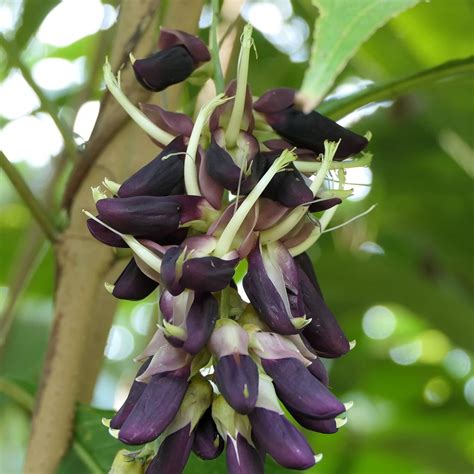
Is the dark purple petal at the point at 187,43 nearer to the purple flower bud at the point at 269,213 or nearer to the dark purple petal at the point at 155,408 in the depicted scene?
the purple flower bud at the point at 269,213

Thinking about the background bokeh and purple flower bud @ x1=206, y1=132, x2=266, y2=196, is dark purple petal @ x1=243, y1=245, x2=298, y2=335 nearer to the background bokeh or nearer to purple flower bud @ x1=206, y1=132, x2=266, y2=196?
purple flower bud @ x1=206, y1=132, x2=266, y2=196

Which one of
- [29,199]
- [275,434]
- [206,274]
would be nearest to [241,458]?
[275,434]

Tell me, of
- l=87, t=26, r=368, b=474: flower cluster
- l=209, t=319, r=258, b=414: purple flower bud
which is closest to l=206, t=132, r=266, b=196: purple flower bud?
l=87, t=26, r=368, b=474: flower cluster

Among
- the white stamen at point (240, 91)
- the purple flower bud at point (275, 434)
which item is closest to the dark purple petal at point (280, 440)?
the purple flower bud at point (275, 434)

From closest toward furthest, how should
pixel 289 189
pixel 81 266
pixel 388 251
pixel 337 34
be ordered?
pixel 337 34, pixel 289 189, pixel 81 266, pixel 388 251

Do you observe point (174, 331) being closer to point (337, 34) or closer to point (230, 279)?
point (230, 279)

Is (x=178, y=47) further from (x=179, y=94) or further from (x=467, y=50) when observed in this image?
(x=467, y=50)
